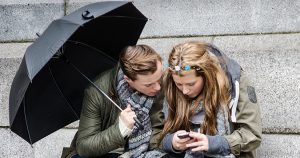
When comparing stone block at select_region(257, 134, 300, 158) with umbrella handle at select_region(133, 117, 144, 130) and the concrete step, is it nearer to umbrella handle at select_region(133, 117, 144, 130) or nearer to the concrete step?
the concrete step

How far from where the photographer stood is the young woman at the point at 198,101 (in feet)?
12.4

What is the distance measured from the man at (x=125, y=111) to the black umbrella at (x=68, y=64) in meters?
0.15

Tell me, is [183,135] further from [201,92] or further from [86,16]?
[86,16]

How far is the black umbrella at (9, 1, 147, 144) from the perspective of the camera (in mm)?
3783

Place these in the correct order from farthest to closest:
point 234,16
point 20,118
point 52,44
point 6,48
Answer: point 6,48
point 234,16
point 20,118
point 52,44

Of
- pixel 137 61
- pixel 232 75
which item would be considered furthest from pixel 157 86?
pixel 232 75

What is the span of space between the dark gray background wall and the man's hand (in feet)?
3.88

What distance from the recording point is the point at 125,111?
154 inches

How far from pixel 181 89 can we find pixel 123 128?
0.43m

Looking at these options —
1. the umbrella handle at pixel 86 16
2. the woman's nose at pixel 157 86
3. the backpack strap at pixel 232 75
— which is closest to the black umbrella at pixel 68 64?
the umbrella handle at pixel 86 16

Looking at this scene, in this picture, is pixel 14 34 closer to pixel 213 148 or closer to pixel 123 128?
pixel 123 128

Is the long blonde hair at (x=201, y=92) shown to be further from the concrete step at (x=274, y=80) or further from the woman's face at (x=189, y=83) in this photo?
the concrete step at (x=274, y=80)

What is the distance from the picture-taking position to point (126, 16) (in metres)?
4.14

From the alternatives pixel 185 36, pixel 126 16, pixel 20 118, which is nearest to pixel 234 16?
pixel 185 36
